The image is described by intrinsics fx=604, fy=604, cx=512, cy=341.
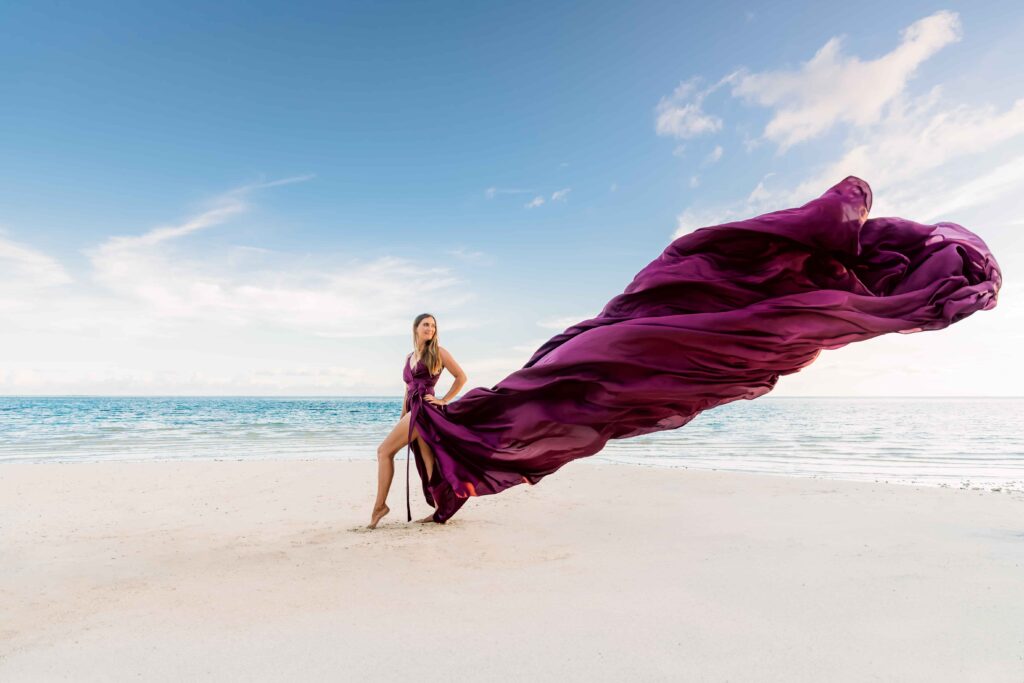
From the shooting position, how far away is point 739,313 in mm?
4430

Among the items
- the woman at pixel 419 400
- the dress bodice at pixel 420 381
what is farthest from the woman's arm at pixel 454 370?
the dress bodice at pixel 420 381

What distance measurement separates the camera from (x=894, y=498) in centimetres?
692

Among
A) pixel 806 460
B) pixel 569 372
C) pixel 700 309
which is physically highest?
pixel 700 309

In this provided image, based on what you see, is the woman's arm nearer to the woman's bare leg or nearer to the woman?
the woman

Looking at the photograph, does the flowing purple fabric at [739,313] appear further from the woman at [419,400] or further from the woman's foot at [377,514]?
the woman's foot at [377,514]

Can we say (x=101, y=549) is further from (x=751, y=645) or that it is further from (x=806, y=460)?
(x=806, y=460)

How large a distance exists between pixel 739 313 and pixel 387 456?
3334mm

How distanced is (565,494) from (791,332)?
13.6ft

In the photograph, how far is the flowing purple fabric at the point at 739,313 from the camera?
425cm

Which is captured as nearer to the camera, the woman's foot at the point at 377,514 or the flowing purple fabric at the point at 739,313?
the flowing purple fabric at the point at 739,313

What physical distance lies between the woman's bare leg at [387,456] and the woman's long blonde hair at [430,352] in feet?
1.63

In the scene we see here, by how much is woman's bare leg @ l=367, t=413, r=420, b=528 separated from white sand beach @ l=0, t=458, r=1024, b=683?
22 centimetres

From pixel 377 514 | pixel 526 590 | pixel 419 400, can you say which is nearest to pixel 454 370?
pixel 419 400

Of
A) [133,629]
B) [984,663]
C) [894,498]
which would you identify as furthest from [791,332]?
[133,629]
